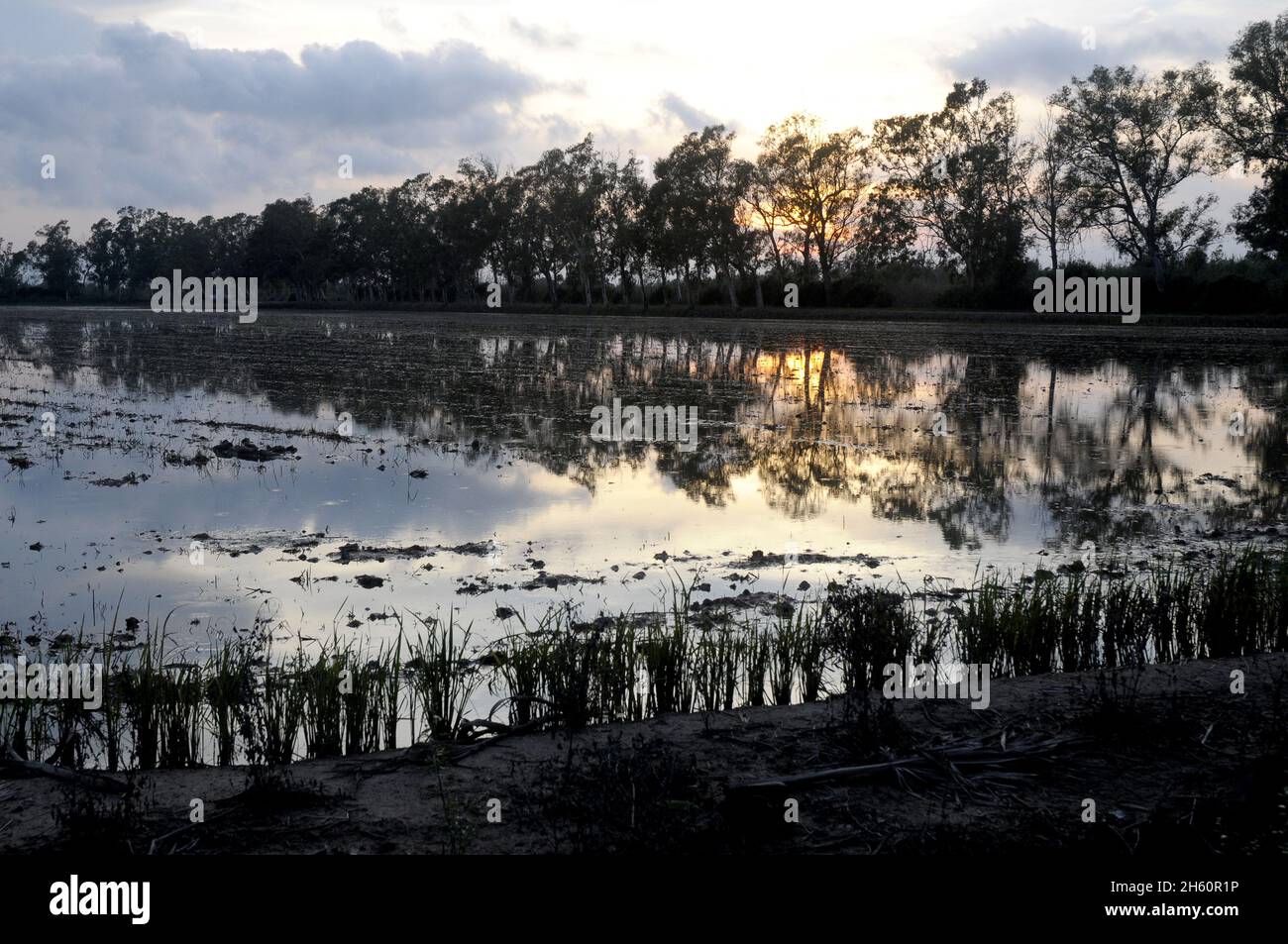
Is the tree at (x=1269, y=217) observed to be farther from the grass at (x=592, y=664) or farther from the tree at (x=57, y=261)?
the tree at (x=57, y=261)

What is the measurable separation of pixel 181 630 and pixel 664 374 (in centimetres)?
2121

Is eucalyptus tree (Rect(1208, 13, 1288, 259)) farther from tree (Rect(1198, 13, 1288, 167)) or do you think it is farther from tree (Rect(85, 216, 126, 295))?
tree (Rect(85, 216, 126, 295))

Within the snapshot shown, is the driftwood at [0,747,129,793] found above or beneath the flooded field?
beneath

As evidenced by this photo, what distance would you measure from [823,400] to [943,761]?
1733cm

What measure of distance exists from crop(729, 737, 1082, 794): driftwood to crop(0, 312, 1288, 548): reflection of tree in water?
15.9 ft

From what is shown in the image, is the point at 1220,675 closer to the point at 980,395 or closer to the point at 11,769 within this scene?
the point at 11,769

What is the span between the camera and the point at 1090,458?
48.8 feet

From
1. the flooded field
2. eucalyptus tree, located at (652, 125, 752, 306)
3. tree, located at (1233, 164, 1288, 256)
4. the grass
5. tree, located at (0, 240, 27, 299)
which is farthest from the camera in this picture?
tree, located at (0, 240, 27, 299)

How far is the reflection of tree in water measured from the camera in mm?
12812

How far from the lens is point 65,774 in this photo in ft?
16.1

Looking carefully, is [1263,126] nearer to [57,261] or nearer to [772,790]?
[772,790]

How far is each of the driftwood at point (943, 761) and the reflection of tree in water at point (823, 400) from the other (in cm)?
Answer: 486

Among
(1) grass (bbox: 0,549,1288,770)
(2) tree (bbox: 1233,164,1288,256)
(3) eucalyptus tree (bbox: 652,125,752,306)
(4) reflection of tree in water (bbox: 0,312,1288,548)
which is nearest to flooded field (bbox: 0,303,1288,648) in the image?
(4) reflection of tree in water (bbox: 0,312,1288,548)
